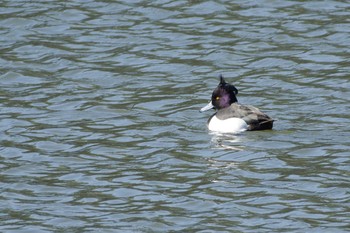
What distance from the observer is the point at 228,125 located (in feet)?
54.5

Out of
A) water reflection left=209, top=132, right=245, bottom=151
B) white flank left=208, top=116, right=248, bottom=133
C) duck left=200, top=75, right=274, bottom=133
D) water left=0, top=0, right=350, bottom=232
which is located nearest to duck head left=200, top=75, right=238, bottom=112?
duck left=200, top=75, right=274, bottom=133

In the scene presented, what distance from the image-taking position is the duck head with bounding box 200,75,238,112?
17.1 metres

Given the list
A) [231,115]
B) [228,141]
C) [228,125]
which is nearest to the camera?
[228,141]

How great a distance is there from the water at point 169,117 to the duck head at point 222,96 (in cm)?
34

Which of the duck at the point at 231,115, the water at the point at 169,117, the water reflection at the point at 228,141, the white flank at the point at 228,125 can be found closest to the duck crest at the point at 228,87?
the duck at the point at 231,115

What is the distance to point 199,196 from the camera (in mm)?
13094

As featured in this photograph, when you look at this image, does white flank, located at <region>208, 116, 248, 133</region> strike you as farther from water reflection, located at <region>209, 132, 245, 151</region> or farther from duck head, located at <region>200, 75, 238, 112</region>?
duck head, located at <region>200, 75, 238, 112</region>

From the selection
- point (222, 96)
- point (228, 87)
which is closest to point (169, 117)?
point (222, 96)

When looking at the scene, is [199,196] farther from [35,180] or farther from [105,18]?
[105,18]

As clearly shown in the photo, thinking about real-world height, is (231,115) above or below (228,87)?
below

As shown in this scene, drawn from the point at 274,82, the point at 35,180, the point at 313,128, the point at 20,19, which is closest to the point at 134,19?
the point at 20,19

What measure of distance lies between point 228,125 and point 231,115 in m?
0.20

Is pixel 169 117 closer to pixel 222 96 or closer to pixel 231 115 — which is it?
pixel 222 96

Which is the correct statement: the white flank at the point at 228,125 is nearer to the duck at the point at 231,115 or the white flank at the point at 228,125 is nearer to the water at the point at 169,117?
the duck at the point at 231,115
